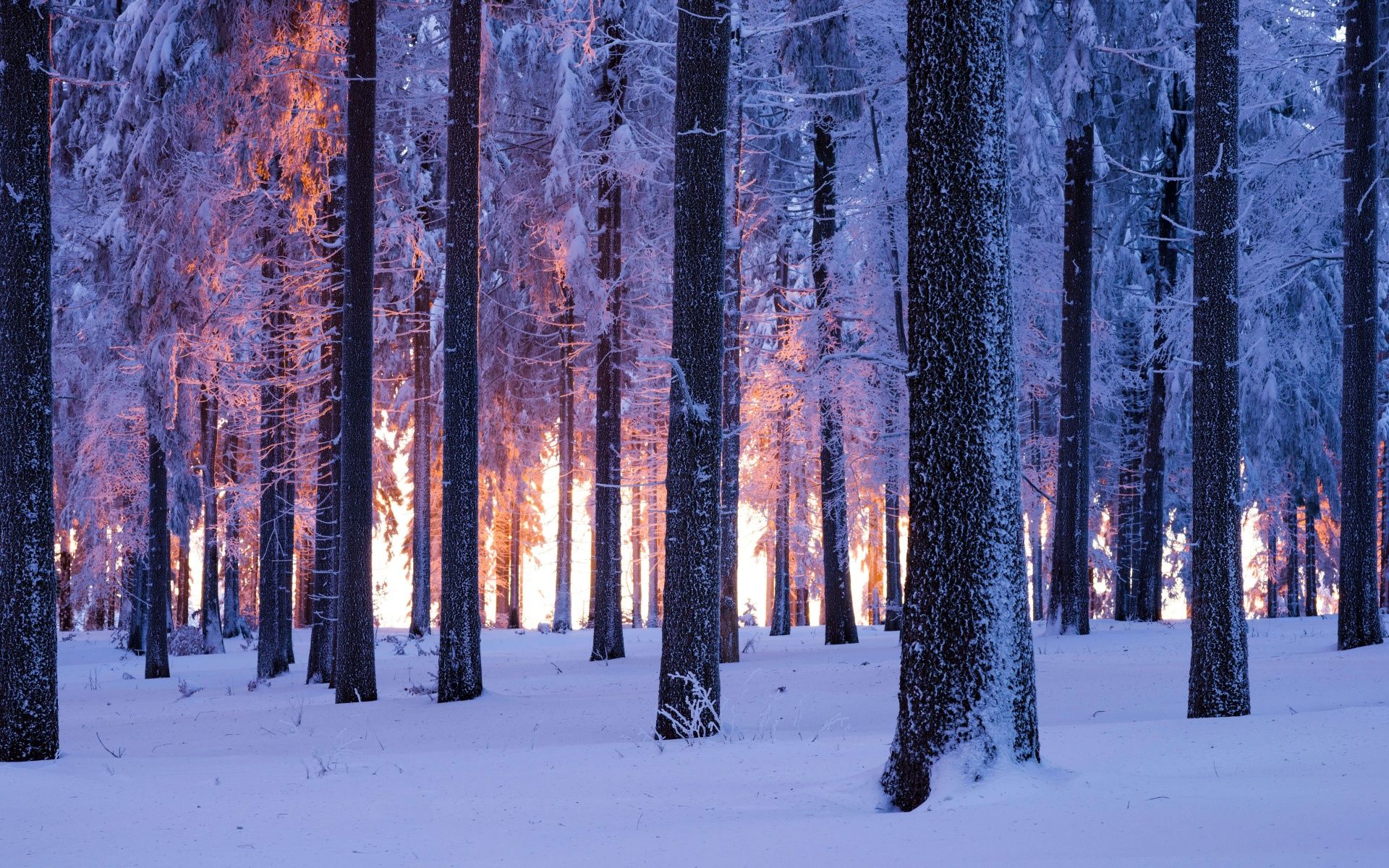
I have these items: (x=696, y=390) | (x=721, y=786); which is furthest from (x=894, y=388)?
(x=721, y=786)

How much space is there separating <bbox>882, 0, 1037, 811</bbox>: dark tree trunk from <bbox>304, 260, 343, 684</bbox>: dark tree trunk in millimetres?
11899

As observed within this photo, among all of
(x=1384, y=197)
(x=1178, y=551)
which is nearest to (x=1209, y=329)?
(x=1384, y=197)

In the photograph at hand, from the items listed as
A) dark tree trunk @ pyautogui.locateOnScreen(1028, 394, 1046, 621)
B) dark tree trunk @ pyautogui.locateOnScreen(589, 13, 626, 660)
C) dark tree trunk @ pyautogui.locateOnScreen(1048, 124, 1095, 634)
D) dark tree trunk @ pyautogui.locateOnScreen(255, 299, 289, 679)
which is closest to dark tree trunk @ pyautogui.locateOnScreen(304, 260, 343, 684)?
dark tree trunk @ pyautogui.locateOnScreen(255, 299, 289, 679)

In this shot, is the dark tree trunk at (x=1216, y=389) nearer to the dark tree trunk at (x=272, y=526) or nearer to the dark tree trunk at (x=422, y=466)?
the dark tree trunk at (x=272, y=526)

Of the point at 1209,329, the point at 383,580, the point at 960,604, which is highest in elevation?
the point at 1209,329

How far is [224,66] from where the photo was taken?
15406 millimetres

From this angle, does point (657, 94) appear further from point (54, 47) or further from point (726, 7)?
point (54, 47)

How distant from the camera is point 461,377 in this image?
1356 cm

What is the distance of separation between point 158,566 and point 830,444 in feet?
39.3

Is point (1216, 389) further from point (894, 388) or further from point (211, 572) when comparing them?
point (211, 572)

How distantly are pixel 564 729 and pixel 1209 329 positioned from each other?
7.06 metres

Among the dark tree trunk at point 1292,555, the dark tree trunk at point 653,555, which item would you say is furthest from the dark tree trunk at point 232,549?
the dark tree trunk at point 1292,555

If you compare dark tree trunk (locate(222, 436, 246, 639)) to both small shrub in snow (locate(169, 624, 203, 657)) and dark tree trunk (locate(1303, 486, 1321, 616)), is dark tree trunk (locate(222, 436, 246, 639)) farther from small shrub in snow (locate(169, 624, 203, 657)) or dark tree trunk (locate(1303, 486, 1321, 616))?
dark tree trunk (locate(1303, 486, 1321, 616))

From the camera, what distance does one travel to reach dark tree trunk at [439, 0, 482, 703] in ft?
44.2
